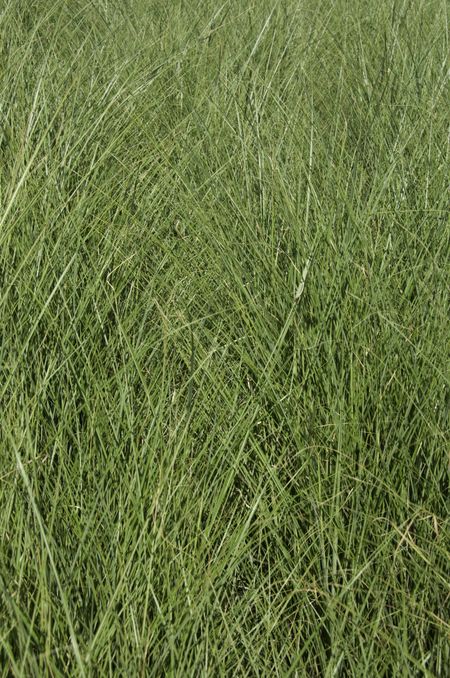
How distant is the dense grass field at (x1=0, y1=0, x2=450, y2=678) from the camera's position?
3.61 ft

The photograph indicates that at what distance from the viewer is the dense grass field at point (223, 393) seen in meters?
1.10

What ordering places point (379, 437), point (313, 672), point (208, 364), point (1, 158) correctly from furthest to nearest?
point (1, 158) → point (208, 364) → point (379, 437) → point (313, 672)

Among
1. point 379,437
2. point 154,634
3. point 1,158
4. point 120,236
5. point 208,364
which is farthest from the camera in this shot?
point 1,158

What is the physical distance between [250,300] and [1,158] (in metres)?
0.64

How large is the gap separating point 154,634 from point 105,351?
51 cm

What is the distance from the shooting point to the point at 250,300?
4.87ft

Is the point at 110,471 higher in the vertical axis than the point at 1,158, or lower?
lower

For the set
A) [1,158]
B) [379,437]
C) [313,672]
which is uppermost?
[1,158]

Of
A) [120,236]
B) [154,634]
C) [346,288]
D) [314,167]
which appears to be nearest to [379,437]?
[346,288]

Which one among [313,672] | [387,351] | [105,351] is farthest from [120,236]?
[313,672]

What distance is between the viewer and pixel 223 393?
4.54 ft

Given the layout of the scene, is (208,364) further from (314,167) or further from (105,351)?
(314,167)

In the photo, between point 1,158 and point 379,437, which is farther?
point 1,158

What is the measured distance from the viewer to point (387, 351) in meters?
1.38
